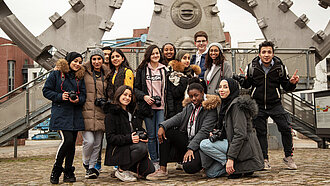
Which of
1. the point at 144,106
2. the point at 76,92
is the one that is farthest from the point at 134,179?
the point at 76,92

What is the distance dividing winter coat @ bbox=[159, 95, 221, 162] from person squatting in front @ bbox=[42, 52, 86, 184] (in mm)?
1206

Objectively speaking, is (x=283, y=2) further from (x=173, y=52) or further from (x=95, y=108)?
(x=95, y=108)

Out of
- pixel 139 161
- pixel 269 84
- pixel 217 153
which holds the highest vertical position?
pixel 269 84

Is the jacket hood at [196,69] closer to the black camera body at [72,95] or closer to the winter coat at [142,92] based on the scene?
the winter coat at [142,92]

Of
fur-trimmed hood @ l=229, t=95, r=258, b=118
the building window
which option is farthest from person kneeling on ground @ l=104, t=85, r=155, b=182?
the building window

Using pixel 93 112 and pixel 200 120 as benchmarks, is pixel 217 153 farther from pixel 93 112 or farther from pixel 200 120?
pixel 93 112

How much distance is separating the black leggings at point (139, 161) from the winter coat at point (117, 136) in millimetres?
71

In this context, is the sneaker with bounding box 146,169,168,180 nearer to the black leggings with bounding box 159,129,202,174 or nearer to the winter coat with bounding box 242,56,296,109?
the black leggings with bounding box 159,129,202,174

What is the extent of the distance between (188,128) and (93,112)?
1384 mm

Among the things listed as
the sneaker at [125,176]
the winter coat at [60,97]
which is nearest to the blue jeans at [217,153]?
the sneaker at [125,176]

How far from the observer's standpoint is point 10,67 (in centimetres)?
4303

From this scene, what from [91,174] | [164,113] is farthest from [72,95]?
[164,113]

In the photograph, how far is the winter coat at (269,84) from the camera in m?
5.63

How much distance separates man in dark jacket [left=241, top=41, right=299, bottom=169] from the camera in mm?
5621
